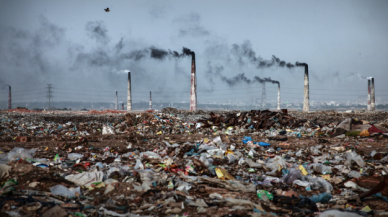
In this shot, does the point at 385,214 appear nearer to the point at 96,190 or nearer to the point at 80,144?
the point at 96,190

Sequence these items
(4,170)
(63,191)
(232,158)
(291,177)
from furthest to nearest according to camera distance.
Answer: (232,158) → (291,177) → (4,170) → (63,191)

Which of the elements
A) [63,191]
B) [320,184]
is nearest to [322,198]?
[320,184]

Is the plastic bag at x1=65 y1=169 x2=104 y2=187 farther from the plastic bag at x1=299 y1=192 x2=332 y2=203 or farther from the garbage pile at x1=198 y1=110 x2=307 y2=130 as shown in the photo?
the garbage pile at x1=198 y1=110 x2=307 y2=130

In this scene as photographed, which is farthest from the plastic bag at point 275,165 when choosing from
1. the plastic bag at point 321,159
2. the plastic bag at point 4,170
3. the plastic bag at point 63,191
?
the plastic bag at point 4,170

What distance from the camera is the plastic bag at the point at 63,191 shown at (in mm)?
2766

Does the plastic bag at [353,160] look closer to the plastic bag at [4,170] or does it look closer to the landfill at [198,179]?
the landfill at [198,179]

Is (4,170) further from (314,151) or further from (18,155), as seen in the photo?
(314,151)

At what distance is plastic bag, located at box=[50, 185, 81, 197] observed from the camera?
9.07 feet

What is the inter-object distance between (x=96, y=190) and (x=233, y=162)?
7.86 feet

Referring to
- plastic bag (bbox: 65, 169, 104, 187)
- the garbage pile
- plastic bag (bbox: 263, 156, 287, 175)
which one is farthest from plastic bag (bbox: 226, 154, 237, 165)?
the garbage pile

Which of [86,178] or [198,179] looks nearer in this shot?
[86,178]

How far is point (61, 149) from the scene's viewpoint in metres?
5.12

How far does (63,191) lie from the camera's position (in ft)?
9.25

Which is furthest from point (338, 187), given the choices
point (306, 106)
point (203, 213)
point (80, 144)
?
point (306, 106)
